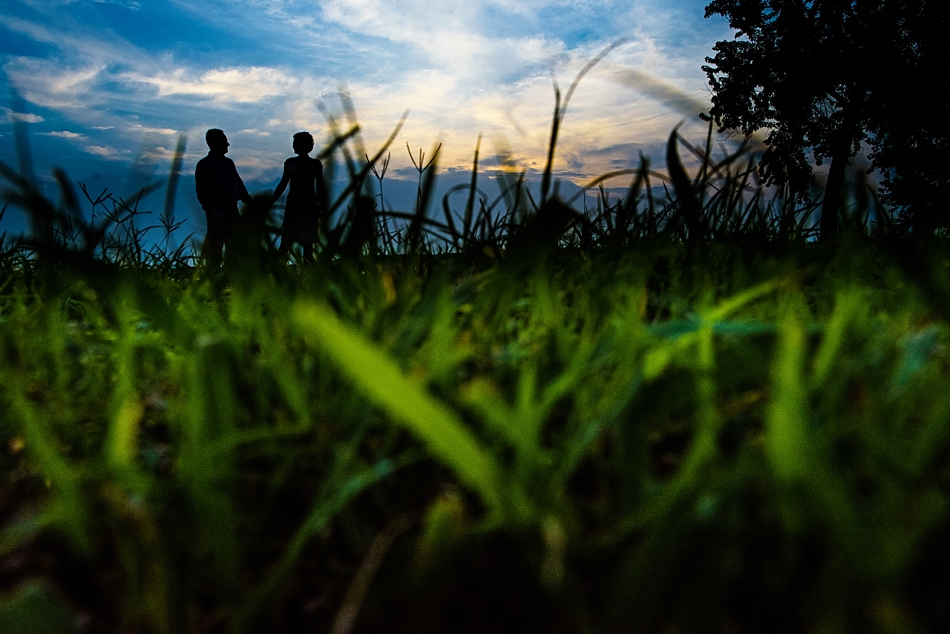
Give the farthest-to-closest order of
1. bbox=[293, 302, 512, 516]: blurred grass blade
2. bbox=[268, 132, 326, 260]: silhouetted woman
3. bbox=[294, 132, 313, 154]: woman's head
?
1. bbox=[294, 132, 313, 154]: woman's head
2. bbox=[268, 132, 326, 260]: silhouetted woman
3. bbox=[293, 302, 512, 516]: blurred grass blade

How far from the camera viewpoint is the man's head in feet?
28.2

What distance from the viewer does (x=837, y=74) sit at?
18094 millimetres

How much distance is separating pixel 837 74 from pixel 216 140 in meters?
17.6

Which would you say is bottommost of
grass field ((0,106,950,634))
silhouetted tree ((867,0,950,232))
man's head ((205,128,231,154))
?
grass field ((0,106,950,634))

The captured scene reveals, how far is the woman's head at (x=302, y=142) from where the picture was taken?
8562mm

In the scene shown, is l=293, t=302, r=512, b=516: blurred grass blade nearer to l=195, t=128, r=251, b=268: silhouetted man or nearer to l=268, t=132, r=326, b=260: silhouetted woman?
l=268, t=132, r=326, b=260: silhouetted woman

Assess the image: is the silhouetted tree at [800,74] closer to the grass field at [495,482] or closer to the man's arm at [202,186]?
the man's arm at [202,186]

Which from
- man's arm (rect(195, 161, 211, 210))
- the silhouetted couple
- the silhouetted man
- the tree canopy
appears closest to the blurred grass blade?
the silhouetted couple

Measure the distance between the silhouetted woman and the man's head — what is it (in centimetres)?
105

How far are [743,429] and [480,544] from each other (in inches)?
14.6

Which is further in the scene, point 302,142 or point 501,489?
point 302,142

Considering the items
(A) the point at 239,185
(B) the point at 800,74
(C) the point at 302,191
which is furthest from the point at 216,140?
(B) the point at 800,74

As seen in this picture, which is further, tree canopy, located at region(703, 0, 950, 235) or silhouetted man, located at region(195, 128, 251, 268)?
tree canopy, located at region(703, 0, 950, 235)

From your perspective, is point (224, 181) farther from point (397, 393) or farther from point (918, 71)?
point (918, 71)
